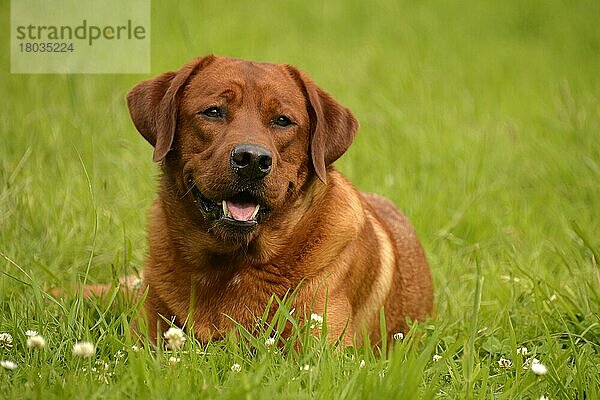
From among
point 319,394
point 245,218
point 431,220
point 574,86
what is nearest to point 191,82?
point 245,218

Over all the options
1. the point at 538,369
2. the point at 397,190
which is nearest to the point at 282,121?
the point at 538,369

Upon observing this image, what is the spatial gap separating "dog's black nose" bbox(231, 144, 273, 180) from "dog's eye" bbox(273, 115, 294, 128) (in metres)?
0.35

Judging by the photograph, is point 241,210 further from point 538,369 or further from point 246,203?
point 538,369

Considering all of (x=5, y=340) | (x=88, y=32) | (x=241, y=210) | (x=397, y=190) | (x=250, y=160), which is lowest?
(x=397, y=190)

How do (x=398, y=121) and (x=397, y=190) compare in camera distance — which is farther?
(x=398, y=121)

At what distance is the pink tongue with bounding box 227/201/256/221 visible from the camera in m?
4.29

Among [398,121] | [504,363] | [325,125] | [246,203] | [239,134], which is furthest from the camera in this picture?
[398,121]

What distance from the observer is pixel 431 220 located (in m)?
6.67

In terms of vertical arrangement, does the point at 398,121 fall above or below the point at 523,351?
below

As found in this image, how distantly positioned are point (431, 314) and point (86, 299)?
206cm

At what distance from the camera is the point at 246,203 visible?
4.34 metres

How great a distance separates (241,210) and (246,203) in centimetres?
4

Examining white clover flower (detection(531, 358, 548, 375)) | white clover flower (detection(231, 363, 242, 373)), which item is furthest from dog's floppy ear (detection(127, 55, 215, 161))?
white clover flower (detection(531, 358, 548, 375))

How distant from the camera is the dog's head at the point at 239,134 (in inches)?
165
